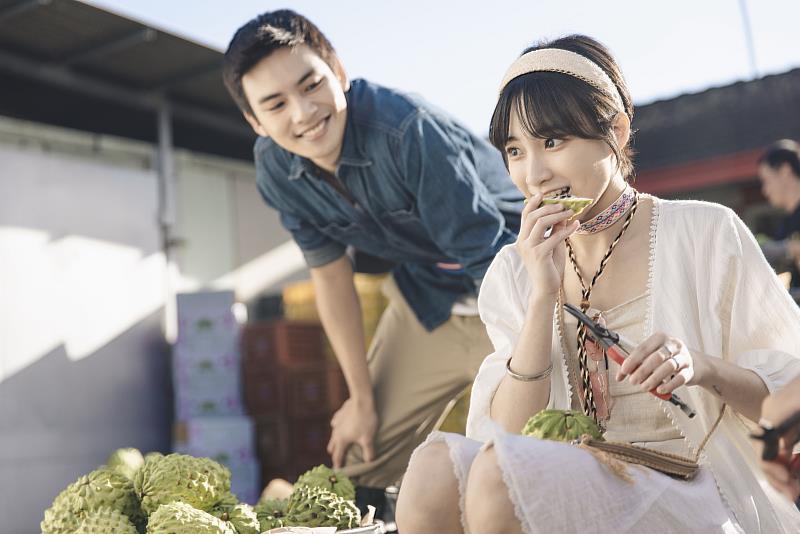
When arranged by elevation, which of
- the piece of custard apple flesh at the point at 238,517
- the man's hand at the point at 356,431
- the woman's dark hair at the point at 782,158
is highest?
the woman's dark hair at the point at 782,158

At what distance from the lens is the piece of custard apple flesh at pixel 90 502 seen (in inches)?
98.2

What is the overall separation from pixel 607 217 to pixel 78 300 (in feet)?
18.9

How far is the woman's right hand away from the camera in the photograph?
2041 mm

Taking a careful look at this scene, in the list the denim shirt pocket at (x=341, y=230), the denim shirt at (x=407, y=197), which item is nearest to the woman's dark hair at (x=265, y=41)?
the denim shirt at (x=407, y=197)

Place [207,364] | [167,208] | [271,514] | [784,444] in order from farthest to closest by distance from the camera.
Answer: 1. [167,208]
2. [207,364]
3. [271,514]
4. [784,444]

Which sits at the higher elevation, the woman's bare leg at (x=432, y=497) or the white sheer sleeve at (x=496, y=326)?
the white sheer sleeve at (x=496, y=326)

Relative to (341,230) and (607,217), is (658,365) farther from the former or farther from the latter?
(341,230)

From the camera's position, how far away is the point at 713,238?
81.2 inches

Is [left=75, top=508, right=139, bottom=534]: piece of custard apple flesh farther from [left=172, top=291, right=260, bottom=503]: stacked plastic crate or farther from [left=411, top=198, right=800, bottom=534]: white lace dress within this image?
[left=172, top=291, right=260, bottom=503]: stacked plastic crate

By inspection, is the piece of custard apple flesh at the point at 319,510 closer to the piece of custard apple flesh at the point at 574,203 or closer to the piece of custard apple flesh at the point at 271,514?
the piece of custard apple flesh at the point at 271,514

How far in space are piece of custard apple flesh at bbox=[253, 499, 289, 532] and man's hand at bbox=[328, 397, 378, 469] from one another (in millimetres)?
801

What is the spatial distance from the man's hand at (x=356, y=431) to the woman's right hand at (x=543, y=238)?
5.54 ft

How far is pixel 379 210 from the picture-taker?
11.1ft

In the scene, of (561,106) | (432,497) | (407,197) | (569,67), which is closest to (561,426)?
(432,497)
